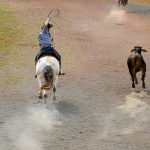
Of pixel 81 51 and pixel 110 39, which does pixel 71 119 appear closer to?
pixel 81 51

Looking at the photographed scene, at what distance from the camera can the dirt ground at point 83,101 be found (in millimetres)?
10734

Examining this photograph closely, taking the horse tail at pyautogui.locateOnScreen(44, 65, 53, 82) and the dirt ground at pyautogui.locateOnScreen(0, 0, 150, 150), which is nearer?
the dirt ground at pyautogui.locateOnScreen(0, 0, 150, 150)

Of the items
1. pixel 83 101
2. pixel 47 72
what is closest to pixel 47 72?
pixel 47 72

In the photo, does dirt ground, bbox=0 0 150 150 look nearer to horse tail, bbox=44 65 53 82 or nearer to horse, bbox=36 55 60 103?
horse, bbox=36 55 60 103

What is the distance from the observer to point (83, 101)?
1360 cm

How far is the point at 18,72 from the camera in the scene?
16.9 meters

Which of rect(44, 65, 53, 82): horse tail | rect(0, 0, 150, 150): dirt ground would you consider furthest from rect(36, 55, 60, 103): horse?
rect(0, 0, 150, 150): dirt ground

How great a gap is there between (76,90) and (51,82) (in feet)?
7.79

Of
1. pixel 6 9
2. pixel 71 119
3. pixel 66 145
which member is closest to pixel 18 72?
pixel 71 119

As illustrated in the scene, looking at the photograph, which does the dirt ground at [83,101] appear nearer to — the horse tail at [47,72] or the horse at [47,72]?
the horse at [47,72]

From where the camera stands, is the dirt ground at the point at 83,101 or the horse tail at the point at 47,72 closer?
the dirt ground at the point at 83,101

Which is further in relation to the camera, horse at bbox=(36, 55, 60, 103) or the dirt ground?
horse at bbox=(36, 55, 60, 103)

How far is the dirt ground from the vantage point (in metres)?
10.7

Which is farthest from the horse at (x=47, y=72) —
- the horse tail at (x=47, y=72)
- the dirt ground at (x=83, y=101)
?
the dirt ground at (x=83, y=101)
